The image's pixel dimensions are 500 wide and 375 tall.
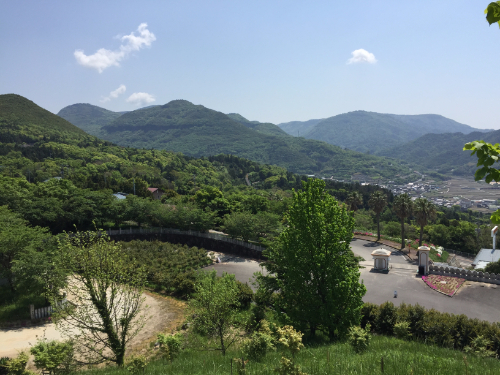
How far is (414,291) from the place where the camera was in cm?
2480

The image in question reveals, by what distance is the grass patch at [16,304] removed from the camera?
20.6 m

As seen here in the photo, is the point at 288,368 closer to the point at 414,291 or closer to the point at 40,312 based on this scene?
the point at 40,312

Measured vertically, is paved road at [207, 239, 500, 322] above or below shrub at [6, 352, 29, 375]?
below

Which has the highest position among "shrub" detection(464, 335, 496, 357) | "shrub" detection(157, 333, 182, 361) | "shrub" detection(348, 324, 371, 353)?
"shrub" detection(348, 324, 371, 353)

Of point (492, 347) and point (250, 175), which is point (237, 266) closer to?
point (492, 347)

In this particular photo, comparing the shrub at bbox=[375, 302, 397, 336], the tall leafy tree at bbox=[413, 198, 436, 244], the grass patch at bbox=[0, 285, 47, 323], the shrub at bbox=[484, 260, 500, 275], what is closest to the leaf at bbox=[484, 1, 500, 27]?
the shrub at bbox=[375, 302, 397, 336]

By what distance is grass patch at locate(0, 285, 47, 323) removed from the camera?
67.7 ft

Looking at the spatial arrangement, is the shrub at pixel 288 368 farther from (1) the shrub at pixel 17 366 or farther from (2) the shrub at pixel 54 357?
(1) the shrub at pixel 17 366

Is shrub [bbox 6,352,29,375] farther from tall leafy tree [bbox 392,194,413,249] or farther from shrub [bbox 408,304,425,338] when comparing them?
tall leafy tree [bbox 392,194,413,249]

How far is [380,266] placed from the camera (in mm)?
30344

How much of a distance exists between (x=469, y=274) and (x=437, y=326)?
1756 centimetres

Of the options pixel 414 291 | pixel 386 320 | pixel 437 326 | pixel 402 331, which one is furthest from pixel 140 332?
pixel 414 291

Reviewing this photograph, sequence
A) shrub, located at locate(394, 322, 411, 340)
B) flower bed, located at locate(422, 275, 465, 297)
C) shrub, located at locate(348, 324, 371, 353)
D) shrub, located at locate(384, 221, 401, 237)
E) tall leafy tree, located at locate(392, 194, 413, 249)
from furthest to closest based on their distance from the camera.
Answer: shrub, located at locate(384, 221, 401, 237), tall leafy tree, located at locate(392, 194, 413, 249), flower bed, located at locate(422, 275, 465, 297), shrub, located at locate(394, 322, 411, 340), shrub, located at locate(348, 324, 371, 353)

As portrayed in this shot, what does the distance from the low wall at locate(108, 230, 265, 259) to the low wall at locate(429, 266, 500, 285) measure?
57.0 ft
